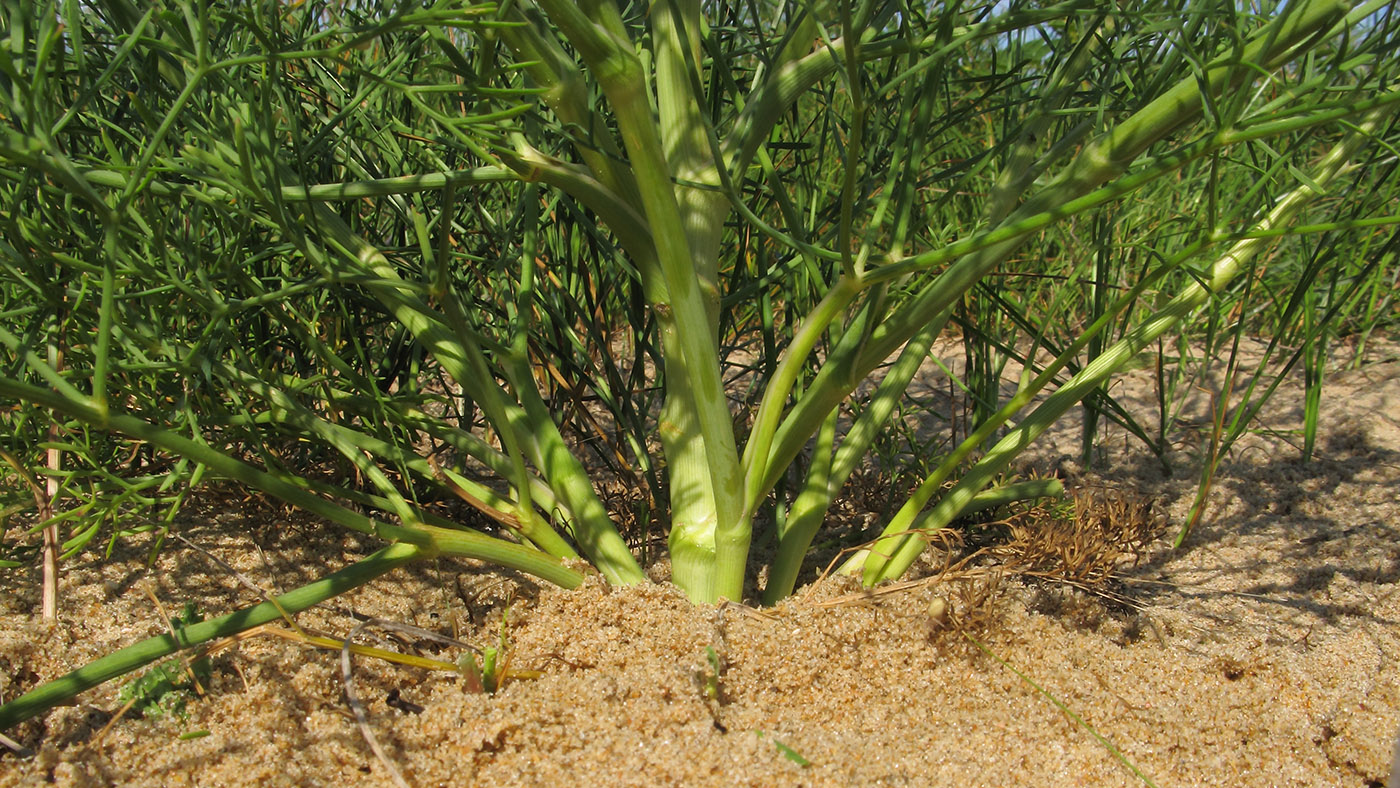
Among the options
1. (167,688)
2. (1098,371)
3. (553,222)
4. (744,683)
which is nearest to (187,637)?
(167,688)

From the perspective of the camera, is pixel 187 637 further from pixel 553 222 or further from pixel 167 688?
pixel 553 222

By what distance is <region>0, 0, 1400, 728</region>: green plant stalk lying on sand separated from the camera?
79cm

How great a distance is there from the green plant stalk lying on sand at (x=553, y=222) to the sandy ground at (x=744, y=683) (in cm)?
9

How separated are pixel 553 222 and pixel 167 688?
712 millimetres

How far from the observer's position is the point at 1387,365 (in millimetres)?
1881

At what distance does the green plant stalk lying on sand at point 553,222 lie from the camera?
0.79m

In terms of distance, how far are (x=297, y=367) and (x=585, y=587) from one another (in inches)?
19.7

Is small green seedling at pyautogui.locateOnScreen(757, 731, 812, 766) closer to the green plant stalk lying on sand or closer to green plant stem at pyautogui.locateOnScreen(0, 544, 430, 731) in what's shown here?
the green plant stalk lying on sand

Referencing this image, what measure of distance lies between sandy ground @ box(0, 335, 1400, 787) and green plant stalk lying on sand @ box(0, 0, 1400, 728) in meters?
0.09

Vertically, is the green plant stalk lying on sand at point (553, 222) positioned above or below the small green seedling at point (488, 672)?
above

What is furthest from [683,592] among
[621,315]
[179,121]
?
[621,315]

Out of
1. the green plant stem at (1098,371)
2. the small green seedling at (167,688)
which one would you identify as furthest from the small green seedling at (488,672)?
the green plant stem at (1098,371)

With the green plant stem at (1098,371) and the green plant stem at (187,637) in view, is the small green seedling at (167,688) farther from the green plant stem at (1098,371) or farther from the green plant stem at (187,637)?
the green plant stem at (1098,371)

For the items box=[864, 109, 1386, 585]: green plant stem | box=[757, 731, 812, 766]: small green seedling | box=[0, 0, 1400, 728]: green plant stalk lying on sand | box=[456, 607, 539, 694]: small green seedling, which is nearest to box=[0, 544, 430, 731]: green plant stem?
box=[0, 0, 1400, 728]: green plant stalk lying on sand
